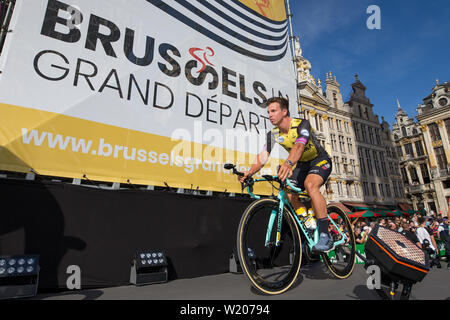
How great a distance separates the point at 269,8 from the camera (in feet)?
25.0

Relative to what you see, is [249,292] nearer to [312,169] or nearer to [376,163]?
[312,169]

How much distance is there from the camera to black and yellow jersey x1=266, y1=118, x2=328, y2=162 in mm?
2816

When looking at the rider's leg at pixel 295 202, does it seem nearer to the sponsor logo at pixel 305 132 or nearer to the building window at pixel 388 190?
the sponsor logo at pixel 305 132

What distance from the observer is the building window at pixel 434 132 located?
3928 centimetres

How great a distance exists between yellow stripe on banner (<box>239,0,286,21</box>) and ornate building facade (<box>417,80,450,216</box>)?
4230 cm

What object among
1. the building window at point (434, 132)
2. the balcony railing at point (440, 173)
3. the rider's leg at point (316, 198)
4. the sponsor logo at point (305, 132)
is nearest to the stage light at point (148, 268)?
the rider's leg at point (316, 198)

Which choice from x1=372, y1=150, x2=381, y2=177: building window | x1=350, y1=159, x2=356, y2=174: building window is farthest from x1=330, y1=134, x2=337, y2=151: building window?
x1=372, y1=150, x2=381, y2=177: building window

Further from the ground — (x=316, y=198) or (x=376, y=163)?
(x=376, y=163)

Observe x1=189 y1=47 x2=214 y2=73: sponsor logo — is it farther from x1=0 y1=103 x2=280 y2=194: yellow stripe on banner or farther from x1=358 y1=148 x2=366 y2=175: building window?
x1=358 y1=148 x2=366 y2=175: building window

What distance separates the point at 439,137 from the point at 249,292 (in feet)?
161

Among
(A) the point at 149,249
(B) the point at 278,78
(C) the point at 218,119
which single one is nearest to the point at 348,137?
(B) the point at 278,78

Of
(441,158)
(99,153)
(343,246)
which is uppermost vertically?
(441,158)

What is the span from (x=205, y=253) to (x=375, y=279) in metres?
2.74

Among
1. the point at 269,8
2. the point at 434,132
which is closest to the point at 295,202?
the point at 269,8
